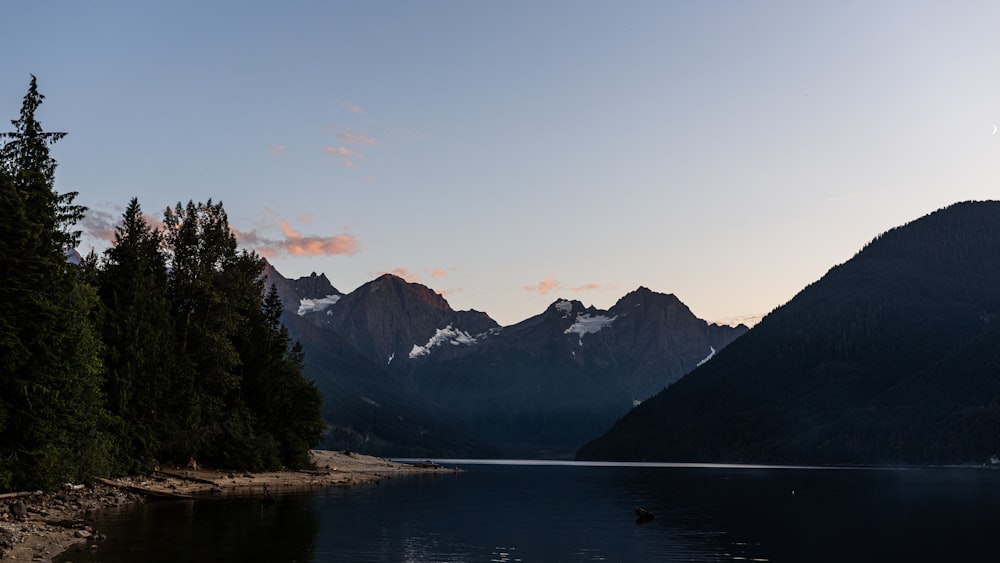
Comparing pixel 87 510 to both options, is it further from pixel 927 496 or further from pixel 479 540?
pixel 927 496

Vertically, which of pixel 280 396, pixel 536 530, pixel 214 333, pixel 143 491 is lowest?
pixel 536 530

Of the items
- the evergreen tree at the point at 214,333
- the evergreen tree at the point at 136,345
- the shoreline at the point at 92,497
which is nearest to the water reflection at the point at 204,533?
the shoreline at the point at 92,497

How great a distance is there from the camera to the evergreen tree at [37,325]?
63.9 meters

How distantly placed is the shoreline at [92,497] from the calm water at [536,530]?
219cm

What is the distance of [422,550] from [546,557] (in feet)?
27.3

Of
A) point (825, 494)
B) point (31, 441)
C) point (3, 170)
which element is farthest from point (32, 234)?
point (825, 494)

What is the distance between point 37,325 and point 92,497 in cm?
2236

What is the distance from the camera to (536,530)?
7550 centimetres

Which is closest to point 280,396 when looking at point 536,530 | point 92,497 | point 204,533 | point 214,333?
point 214,333

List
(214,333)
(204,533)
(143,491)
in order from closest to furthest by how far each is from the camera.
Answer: (204,533) < (143,491) < (214,333)

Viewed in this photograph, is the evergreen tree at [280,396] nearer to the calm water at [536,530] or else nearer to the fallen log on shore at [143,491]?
the calm water at [536,530]

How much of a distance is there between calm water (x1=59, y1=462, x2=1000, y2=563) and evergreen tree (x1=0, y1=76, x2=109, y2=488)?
731cm

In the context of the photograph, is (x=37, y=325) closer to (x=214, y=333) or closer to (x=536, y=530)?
(x=536, y=530)

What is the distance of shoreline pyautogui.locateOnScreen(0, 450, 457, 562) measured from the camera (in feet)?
170
